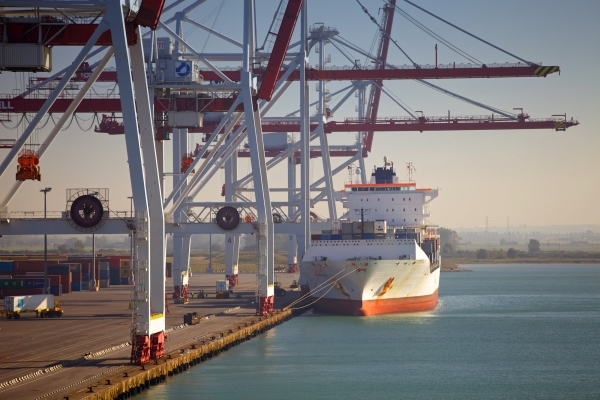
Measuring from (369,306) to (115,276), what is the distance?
4926 centimetres

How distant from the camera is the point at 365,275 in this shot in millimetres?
51156

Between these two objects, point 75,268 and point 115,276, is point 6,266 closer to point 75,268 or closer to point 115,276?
point 75,268

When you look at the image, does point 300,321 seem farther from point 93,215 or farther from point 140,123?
point 140,123

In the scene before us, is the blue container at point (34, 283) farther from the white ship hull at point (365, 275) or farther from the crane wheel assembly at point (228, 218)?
the crane wheel assembly at point (228, 218)

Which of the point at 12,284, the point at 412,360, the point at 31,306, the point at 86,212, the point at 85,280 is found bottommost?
the point at 412,360

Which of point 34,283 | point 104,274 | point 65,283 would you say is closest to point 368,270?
point 34,283

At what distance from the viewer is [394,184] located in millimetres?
66875

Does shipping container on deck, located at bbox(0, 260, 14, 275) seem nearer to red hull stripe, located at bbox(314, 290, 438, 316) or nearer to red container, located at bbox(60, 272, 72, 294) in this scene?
red container, located at bbox(60, 272, 72, 294)

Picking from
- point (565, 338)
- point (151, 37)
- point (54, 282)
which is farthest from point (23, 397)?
point (54, 282)

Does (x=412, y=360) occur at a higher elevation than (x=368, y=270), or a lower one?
lower

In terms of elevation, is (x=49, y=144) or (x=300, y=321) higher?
(x=49, y=144)

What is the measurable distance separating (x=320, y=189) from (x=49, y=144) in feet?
158

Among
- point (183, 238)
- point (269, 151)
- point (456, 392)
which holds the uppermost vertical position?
point (269, 151)

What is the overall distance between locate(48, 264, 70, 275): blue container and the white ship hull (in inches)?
1117
